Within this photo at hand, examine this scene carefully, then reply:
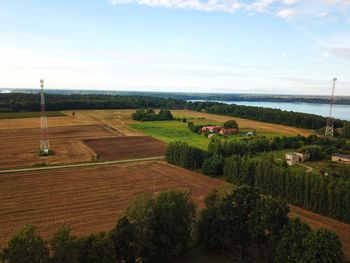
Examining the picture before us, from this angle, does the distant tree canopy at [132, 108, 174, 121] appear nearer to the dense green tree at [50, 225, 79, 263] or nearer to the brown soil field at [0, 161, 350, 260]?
the brown soil field at [0, 161, 350, 260]

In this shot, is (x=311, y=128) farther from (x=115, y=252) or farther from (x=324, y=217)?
(x=115, y=252)

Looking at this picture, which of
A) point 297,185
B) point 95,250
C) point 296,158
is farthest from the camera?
point 296,158

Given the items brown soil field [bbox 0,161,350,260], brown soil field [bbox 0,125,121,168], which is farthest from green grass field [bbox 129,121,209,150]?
brown soil field [bbox 0,161,350,260]

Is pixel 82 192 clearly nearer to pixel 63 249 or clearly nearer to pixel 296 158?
pixel 63 249

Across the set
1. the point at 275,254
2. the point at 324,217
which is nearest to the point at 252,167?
the point at 324,217

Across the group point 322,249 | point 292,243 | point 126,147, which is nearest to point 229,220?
point 292,243
